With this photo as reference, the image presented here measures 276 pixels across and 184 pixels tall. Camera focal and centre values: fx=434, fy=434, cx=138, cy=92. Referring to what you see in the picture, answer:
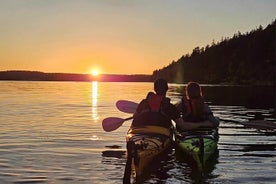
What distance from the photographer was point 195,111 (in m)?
13.6

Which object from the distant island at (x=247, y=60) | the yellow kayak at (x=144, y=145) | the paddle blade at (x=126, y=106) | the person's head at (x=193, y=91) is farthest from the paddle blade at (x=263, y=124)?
the distant island at (x=247, y=60)

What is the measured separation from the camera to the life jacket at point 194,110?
44.3 feet

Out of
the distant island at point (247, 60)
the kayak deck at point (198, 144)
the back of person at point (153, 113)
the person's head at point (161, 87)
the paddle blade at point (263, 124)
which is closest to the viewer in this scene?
the kayak deck at point (198, 144)

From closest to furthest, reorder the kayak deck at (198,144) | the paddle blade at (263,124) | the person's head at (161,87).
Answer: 1. the kayak deck at (198,144)
2. the person's head at (161,87)
3. the paddle blade at (263,124)

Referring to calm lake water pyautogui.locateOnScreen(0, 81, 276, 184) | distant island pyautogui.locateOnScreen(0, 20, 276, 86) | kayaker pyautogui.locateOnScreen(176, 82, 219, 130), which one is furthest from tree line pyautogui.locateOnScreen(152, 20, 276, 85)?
kayaker pyautogui.locateOnScreen(176, 82, 219, 130)

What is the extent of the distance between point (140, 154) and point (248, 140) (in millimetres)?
8977

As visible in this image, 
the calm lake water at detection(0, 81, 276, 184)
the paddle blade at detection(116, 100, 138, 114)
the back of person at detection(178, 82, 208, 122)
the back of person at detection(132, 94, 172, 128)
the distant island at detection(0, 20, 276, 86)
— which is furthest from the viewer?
the distant island at detection(0, 20, 276, 86)

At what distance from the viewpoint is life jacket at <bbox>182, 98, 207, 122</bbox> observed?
1349 cm

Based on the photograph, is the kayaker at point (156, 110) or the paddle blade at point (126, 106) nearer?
the kayaker at point (156, 110)

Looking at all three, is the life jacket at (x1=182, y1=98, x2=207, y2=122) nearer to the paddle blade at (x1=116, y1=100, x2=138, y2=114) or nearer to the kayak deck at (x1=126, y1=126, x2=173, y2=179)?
the kayak deck at (x1=126, y1=126, x2=173, y2=179)

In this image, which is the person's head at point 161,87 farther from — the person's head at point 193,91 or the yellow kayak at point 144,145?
the yellow kayak at point 144,145

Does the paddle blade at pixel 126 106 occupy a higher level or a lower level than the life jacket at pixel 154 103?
lower

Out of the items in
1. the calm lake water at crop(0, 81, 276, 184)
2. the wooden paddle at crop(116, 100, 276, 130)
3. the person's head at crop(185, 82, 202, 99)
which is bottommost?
the calm lake water at crop(0, 81, 276, 184)

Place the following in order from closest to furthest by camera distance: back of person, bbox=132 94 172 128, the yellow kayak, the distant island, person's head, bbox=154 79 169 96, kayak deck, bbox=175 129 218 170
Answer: the yellow kayak → kayak deck, bbox=175 129 218 170 → back of person, bbox=132 94 172 128 → person's head, bbox=154 79 169 96 → the distant island
